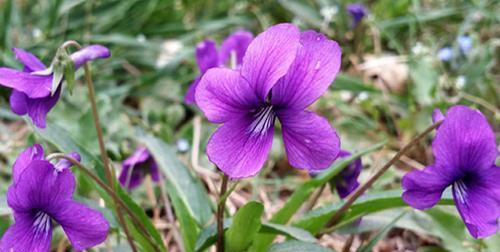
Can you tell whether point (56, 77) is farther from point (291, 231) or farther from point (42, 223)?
point (291, 231)

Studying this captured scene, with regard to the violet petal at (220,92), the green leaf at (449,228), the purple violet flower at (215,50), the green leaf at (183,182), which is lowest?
the green leaf at (449,228)

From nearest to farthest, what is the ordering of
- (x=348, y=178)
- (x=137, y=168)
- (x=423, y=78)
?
(x=348, y=178) → (x=137, y=168) → (x=423, y=78)

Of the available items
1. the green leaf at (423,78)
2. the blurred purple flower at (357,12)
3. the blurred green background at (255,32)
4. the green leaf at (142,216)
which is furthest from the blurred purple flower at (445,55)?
the green leaf at (142,216)

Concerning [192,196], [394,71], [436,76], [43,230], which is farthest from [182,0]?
[43,230]

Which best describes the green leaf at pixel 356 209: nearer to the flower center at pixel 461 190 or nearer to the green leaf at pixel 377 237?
the green leaf at pixel 377 237

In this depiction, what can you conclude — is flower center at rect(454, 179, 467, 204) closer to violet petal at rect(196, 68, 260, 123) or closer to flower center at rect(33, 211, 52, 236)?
violet petal at rect(196, 68, 260, 123)

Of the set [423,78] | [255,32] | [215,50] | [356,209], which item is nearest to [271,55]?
[356,209]

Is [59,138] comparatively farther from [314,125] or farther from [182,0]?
[182,0]
